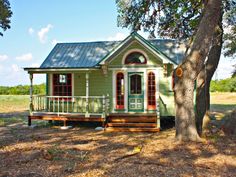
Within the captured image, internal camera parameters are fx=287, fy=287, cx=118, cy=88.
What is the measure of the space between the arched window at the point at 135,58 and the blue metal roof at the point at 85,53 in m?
1.11

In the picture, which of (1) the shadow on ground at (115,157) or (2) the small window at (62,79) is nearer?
(1) the shadow on ground at (115,157)

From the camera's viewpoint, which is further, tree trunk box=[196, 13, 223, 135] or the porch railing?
the porch railing

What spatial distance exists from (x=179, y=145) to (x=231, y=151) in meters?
1.59

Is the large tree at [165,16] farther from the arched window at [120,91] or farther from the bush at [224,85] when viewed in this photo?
the bush at [224,85]

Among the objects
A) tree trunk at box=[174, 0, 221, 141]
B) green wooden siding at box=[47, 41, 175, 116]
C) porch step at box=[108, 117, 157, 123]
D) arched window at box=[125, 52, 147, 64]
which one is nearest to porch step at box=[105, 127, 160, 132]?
porch step at box=[108, 117, 157, 123]

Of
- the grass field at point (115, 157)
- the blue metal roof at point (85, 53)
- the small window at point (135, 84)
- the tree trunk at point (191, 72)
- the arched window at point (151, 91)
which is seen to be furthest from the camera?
the blue metal roof at point (85, 53)

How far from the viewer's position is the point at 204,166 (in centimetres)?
691

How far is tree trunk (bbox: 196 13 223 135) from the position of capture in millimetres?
11680

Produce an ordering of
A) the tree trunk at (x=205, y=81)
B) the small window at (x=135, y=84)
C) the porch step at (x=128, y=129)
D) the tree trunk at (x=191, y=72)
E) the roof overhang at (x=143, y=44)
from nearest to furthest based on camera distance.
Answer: the tree trunk at (x=191, y=72)
the tree trunk at (x=205, y=81)
the porch step at (x=128, y=129)
the roof overhang at (x=143, y=44)
the small window at (x=135, y=84)

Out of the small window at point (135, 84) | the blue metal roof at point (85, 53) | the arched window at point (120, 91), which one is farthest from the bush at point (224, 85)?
the arched window at point (120, 91)

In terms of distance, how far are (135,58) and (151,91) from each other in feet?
6.32

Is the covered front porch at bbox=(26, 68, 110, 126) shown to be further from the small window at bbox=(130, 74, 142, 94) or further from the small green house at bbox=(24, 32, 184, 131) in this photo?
the small window at bbox=(130, 74, 142, 94)

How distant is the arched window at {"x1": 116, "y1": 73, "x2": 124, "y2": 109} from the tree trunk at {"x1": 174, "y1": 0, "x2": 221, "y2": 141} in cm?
558

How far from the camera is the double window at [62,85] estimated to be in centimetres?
1617
